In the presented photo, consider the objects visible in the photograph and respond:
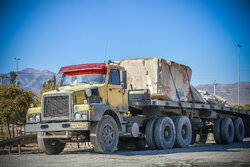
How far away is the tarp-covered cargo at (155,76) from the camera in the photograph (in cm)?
1257

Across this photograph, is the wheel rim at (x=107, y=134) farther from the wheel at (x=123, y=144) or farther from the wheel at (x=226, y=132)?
the wheel at (x=226, y=132)

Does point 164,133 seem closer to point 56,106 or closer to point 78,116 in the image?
point 78,116

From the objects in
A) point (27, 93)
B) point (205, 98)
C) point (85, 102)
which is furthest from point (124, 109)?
point (27, 93)

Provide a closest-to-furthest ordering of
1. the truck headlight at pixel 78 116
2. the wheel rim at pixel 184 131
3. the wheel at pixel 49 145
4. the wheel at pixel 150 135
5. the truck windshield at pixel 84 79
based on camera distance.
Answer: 1. the truck headlight at pixel 78 116
2. the wheel at pixel 49 145
3. the truck windshield at pixel 84 79
4. the wheel at pixel 150 135
5. the wheel rim at pixel 184 131

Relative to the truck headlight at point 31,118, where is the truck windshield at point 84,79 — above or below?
above

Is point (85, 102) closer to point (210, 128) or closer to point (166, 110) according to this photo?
point (166, 110)

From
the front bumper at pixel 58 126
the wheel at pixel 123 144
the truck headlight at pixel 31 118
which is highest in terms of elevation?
the truck headlight at pixel 31 118

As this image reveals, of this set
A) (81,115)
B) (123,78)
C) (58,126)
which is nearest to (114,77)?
(123,78)

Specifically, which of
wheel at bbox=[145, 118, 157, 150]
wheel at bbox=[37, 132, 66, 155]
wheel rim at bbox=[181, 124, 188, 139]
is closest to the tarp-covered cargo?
wheel at bbox=[145, 118, 157, 150]

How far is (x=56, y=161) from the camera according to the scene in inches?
310

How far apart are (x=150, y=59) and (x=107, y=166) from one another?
6.57 m

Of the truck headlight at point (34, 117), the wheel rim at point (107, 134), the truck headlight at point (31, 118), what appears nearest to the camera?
the wheel rim at point (107, 134)

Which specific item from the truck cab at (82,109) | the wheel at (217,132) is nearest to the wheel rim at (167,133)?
the truck cab at (82,109)

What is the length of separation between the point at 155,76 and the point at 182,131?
121 inches
